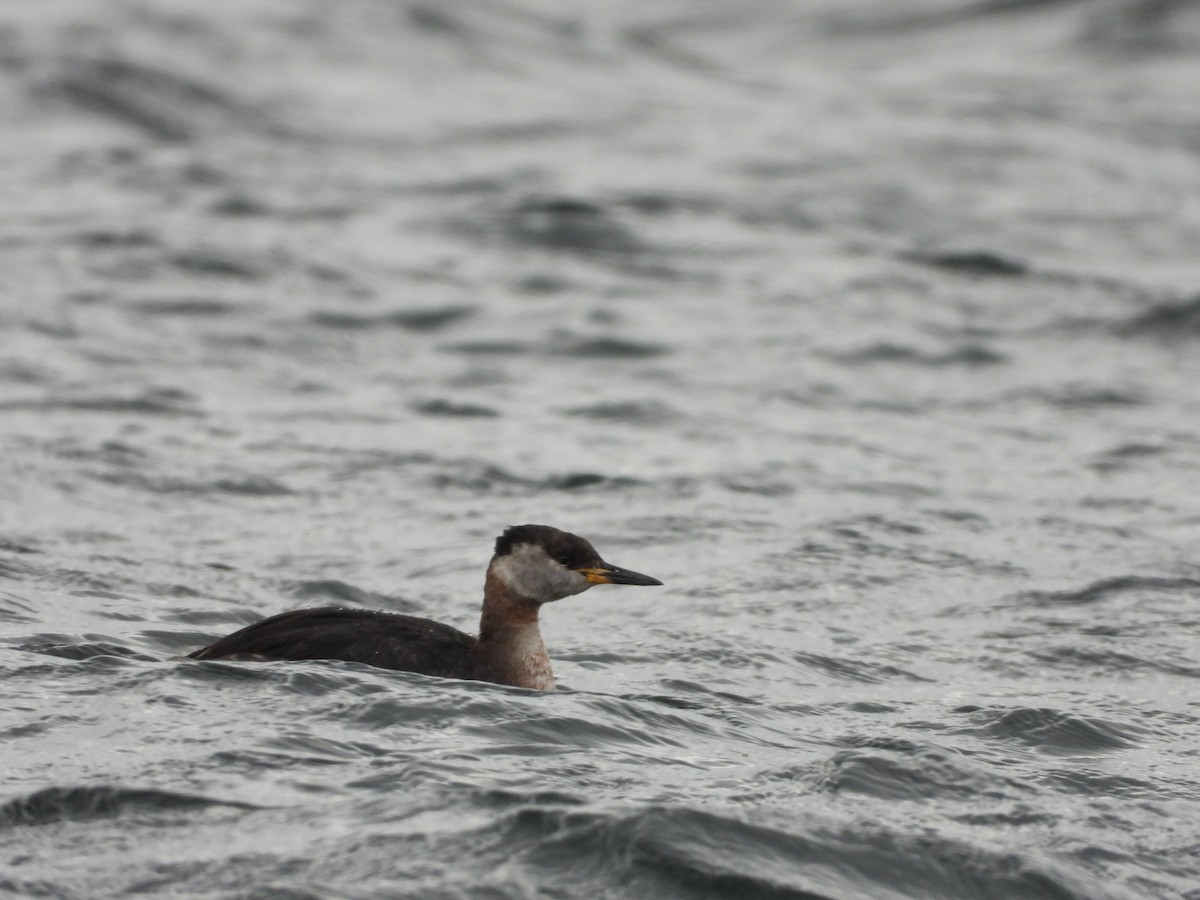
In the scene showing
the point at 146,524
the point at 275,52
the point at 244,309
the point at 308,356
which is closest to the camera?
the point at 146,524

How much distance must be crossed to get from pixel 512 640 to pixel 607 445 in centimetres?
569

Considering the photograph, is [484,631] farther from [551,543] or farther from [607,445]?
[607,445]

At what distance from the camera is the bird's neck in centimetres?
817

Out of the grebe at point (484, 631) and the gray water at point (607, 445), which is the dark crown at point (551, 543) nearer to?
the grebe at point (484, 631)

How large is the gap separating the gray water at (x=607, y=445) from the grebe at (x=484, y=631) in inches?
5.7

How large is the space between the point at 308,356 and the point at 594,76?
13276 mm

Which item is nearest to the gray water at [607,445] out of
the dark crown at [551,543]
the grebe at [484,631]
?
the grebe at [484,631]

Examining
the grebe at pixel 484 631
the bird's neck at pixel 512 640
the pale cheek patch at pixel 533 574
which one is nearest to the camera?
the grebe at pixel 484 631

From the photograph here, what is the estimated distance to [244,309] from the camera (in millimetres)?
16641

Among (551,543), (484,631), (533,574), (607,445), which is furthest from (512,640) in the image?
(607,445)

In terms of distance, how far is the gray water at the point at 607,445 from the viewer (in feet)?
22.1

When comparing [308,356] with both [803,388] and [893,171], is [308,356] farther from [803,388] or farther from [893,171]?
[893,171]

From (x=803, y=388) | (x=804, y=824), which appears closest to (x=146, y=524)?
(x=804, y=824)

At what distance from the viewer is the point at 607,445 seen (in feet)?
45.4
